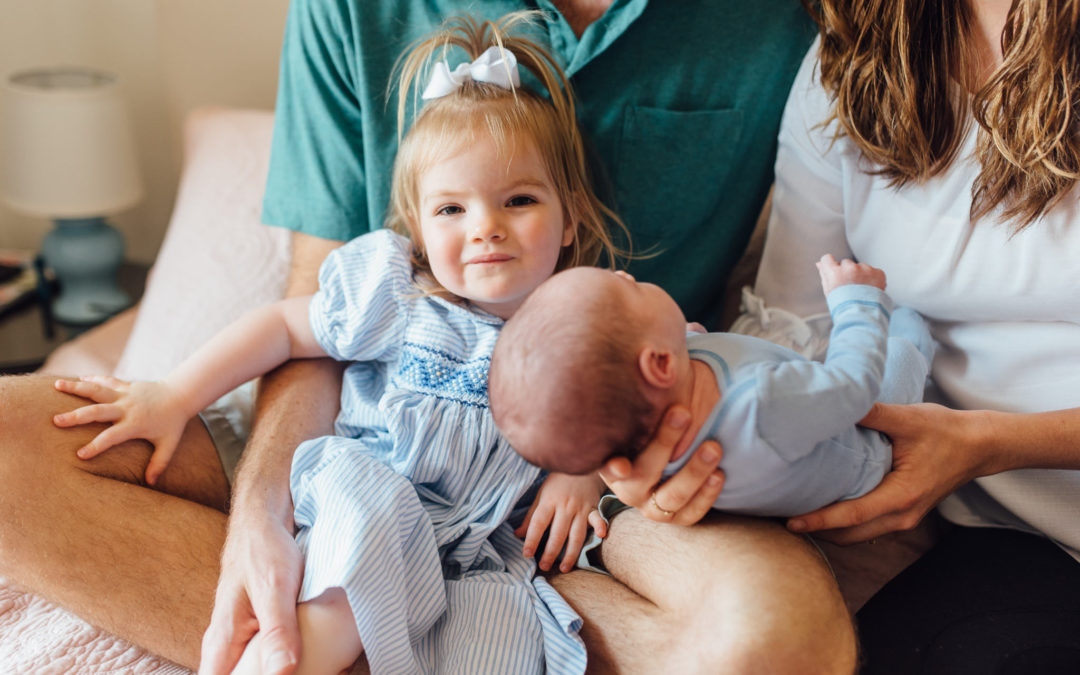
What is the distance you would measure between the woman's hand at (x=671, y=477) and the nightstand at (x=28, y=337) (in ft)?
5.66

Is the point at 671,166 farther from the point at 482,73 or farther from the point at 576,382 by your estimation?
the point at 576,382

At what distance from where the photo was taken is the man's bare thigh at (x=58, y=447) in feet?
3.73

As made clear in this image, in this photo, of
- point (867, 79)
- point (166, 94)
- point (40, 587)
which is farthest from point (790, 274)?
point (166, 94)

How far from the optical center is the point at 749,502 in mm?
1022

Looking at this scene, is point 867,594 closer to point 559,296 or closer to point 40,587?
point 559,296

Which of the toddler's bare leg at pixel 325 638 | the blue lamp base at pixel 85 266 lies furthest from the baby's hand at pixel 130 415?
the blue lamp base at pixel 85 266

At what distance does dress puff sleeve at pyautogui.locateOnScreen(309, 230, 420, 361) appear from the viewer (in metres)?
1.32

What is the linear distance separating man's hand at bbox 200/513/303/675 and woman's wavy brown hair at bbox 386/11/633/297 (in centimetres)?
44

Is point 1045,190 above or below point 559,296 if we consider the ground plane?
above

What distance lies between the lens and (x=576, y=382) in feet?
2.86

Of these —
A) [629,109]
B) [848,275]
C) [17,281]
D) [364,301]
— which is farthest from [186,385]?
[17,281]

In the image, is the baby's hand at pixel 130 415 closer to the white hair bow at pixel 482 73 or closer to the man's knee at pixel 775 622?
the white hair bow at pixel 482 73

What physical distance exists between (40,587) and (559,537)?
0.68m

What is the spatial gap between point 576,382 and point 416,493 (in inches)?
15.8
